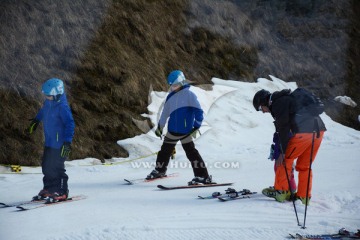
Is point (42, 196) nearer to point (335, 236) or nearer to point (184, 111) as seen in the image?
point (184, 111)

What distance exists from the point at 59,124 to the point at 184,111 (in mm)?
2351

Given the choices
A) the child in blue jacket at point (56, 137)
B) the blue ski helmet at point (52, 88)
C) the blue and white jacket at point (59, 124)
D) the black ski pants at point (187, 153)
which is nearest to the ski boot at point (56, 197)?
the child in blue jacket at point (56, 137)

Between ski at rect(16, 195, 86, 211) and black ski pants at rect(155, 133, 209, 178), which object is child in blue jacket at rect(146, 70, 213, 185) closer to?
black ski pants at rect(155, 133, 209, 178)

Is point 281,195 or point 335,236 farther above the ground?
point 281,195

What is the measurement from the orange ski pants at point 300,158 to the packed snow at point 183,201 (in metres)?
0.27

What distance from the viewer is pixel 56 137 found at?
7.42 metres

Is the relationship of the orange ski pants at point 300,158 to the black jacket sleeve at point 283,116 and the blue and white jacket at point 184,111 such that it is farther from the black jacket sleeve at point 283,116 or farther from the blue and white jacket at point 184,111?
the blue and white jacket at point 184,111

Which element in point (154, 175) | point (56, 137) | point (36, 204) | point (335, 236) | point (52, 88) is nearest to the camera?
point (335, 236)

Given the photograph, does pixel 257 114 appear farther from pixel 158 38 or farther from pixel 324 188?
pixel 324 188

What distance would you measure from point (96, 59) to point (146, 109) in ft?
7.50

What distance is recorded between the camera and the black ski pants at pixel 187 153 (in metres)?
8.65

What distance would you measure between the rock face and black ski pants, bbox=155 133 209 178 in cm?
317

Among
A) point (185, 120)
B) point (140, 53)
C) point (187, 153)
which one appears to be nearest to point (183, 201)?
point (187, 153)

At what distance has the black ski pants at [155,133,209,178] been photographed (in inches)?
340
